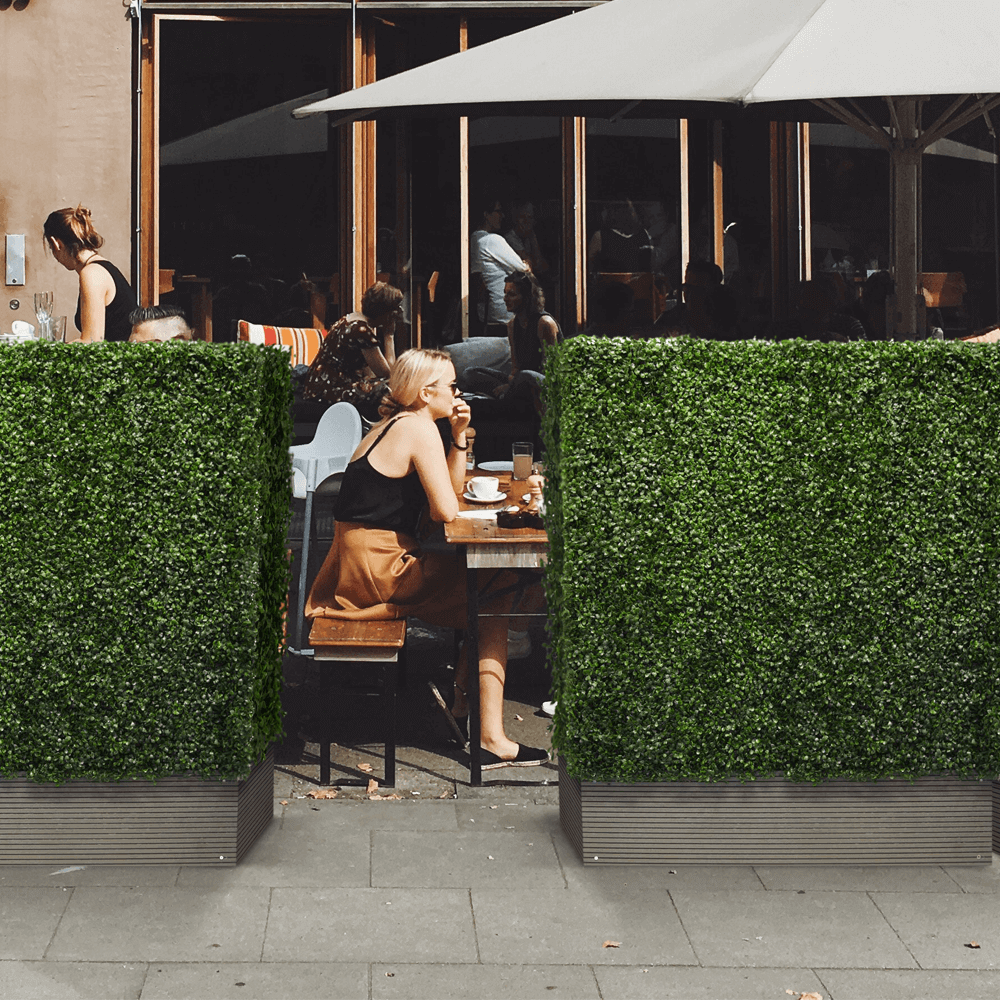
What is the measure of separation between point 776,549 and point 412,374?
2.10 metres

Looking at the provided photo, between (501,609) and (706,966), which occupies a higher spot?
(501,609)

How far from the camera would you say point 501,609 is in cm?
588

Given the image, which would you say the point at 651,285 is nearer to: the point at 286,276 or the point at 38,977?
the point at 286,276

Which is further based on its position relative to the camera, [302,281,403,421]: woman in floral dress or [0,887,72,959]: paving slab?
[302,281,403,421]: woman in floral dress

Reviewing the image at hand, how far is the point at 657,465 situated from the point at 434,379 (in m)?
1.77

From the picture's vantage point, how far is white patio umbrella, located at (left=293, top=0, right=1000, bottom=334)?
17.4 ft

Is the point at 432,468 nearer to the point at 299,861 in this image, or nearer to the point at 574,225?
the point at 299,861

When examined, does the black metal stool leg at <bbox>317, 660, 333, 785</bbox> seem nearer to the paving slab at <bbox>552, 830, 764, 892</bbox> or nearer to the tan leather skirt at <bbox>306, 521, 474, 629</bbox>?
the tan leather skirt at <bbox>306, 521, 474, 629</bbox>

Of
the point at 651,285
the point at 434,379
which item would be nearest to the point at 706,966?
the point at 434,379

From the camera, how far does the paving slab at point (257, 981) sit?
3748 mm

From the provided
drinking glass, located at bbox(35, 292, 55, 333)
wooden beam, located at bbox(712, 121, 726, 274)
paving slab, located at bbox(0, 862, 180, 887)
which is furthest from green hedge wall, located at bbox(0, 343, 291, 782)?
wooden beam, located at bbox(712, 121, 726, 274)

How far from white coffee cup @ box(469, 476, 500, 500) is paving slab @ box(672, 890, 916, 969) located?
2.58 metres

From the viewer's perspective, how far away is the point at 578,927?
13.9 ft

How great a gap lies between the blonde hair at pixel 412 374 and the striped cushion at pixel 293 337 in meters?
3.68
